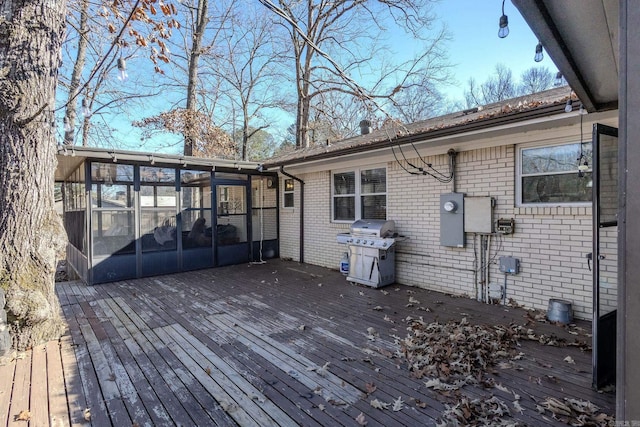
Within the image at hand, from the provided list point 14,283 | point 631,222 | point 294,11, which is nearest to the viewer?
point 631,222

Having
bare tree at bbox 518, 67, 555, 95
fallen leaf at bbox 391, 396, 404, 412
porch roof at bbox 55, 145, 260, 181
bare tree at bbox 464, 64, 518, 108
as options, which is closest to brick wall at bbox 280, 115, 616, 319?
fallen leaf at bbox 391, 396, 404, 412

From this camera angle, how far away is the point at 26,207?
3.61 meters

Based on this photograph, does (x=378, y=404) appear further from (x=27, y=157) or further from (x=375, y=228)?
(x=27, y=157)

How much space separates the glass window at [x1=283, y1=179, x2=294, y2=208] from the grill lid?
3.23 meters

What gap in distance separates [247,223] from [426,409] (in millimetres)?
6960

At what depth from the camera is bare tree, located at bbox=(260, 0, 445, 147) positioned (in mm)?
9828

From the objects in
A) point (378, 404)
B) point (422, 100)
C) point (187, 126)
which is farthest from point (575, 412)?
point (187, 126)

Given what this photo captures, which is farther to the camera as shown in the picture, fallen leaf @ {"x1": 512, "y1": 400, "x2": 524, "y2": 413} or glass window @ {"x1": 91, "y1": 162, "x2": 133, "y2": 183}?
glass window @ {"x1": 91, "y1": 162, "x2": 133, "y2": 183}

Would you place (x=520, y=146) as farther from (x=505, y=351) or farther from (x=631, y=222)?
(x=631, y=222)

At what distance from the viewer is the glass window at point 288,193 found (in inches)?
360

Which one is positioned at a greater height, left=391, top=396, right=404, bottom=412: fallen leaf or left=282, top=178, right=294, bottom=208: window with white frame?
left=282, top=178, right=294, bottom=208: window with white frame

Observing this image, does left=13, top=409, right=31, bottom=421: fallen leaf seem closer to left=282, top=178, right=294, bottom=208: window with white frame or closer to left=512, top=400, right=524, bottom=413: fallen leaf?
left=512, top=400, right=524, bottom=413: fallen leaf

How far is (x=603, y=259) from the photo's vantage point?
108 inches

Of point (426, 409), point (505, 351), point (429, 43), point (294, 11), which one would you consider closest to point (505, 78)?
point (429, 43)
